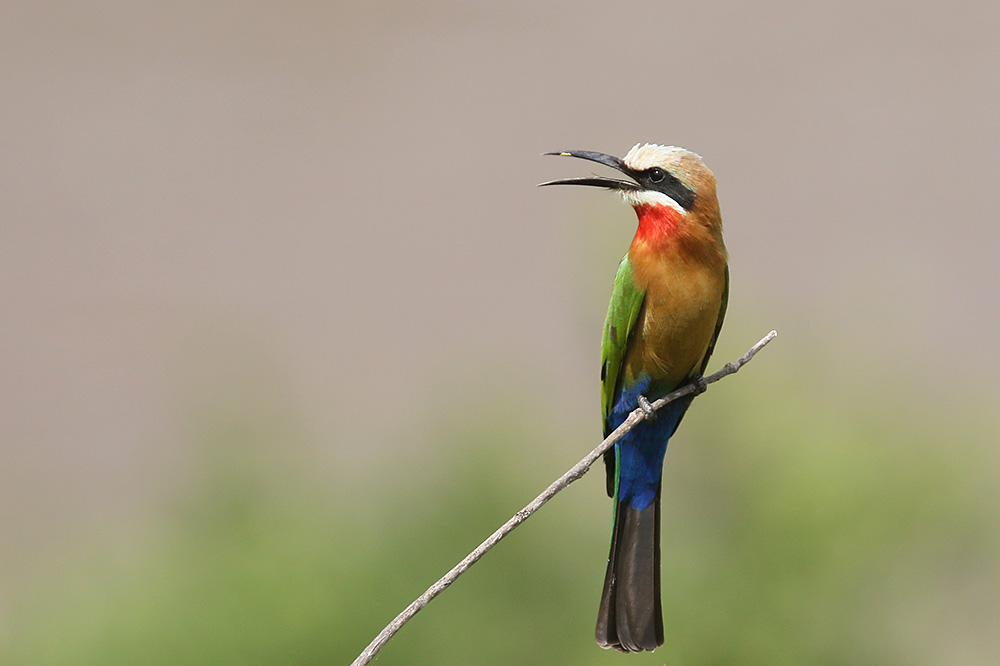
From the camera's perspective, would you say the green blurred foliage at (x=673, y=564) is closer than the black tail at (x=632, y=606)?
No

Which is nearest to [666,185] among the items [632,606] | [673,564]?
[632,606]

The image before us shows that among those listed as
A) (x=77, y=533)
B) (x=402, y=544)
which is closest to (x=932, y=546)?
(x=402, y=544)

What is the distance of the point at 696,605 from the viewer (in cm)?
414

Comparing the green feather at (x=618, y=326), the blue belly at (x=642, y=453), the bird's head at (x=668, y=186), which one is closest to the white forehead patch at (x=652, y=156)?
the bird's head at (x=668, y=186)

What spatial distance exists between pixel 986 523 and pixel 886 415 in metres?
0.57

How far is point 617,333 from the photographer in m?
2.31

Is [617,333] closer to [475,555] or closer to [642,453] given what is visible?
[642,453]

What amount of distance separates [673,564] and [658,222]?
2513 millimetres

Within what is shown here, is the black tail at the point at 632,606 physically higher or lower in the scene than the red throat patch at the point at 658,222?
lower

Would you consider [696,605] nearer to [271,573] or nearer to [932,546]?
[932,546]

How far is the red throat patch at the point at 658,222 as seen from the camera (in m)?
2.07

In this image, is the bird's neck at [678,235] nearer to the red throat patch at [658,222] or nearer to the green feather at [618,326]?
the red throat patch at [658,222]

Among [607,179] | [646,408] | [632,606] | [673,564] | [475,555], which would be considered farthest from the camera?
[673,564]

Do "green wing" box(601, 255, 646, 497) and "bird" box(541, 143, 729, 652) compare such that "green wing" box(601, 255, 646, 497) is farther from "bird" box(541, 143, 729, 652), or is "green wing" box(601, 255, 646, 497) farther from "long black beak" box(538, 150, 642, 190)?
"long black beak" box(538, 150, 642, 190)
